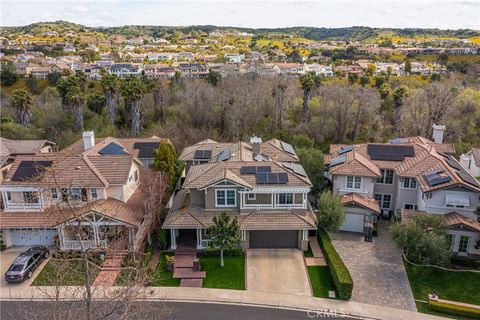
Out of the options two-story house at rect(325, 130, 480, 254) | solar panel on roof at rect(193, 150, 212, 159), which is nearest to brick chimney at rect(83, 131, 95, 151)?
solar panel on roof at rect(193, 150, 212, 159)

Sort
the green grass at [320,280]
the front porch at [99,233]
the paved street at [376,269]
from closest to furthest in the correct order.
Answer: the paved street at [376,269] → the green grass at [320,280] → the front porch at [99,233]

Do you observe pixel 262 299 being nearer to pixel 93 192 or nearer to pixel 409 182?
pixel 93 192

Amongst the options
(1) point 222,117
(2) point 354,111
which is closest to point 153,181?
(1) point 222,117

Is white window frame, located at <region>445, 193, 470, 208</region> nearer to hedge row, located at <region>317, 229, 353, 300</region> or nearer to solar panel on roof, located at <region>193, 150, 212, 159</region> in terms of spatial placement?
hedge row, located at <region>317, 229, 353, 300</region>

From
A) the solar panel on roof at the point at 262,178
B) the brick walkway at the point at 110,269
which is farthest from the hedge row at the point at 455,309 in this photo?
the brick walkway at the point at 110,269

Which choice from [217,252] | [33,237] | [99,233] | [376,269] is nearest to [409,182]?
[376,269]

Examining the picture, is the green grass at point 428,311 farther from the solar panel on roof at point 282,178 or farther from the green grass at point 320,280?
the solar panel on roof at point 282,178
